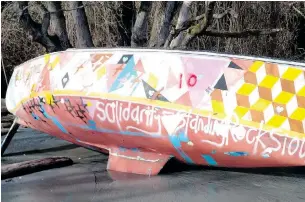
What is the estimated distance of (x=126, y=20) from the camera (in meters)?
10.0

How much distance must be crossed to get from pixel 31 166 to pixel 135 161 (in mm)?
1077

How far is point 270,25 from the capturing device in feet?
34.2

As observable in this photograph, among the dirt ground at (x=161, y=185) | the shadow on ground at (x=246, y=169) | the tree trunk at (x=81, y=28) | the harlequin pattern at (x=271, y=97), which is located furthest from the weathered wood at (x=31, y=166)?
the tree trunk at (x=81, y=28)

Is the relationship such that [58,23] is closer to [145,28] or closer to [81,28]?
[81,28]

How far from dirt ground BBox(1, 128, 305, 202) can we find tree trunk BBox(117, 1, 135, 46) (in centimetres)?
412

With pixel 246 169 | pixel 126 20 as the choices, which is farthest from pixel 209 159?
pixel 126 20

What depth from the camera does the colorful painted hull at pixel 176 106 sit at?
16.4 feet

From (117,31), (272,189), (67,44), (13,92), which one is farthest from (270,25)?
(272,189)

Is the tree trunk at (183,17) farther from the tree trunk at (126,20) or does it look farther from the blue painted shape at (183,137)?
the blue painted shape at (183,137)

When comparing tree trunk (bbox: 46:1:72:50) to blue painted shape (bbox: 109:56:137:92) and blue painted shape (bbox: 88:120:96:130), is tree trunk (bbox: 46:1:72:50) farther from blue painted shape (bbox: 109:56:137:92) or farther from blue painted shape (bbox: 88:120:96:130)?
blue painted shape (bbox: 109:56:137:92)

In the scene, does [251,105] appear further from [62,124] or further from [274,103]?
[62,124]

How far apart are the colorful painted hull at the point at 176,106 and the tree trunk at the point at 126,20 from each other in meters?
3.58

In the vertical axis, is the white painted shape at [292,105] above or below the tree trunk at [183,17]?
below

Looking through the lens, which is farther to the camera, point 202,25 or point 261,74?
point 202,25
